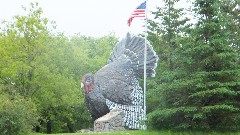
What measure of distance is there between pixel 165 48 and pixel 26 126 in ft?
39.2

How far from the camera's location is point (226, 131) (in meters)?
15.4

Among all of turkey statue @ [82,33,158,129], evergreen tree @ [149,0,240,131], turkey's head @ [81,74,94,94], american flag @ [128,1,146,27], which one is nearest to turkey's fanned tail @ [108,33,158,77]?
turkey statue @ [82,33,158,129]

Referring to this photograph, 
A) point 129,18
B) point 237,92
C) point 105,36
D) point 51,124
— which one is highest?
point 105,36

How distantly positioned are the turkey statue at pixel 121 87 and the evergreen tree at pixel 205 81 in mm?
8538

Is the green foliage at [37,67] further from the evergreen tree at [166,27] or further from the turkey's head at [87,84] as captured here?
the evergreen tree at [166,27]

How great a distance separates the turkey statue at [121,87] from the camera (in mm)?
24906

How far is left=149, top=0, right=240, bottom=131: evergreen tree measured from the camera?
14859mm

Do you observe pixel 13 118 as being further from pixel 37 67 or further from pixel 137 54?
pixel 137 54

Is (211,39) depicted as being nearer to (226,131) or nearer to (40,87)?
(226,131)

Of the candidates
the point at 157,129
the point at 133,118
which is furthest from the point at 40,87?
the point at 157,129

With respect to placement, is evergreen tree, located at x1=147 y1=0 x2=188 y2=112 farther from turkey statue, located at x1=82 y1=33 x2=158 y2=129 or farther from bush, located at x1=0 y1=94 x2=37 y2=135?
bush, located at x1=0 y1=94 x2=37 y2=135

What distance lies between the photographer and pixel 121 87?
25125 mm

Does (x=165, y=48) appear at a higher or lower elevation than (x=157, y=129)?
higher

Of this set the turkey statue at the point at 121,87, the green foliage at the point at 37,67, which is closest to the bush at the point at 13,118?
the green foliage at the point at 37,67
